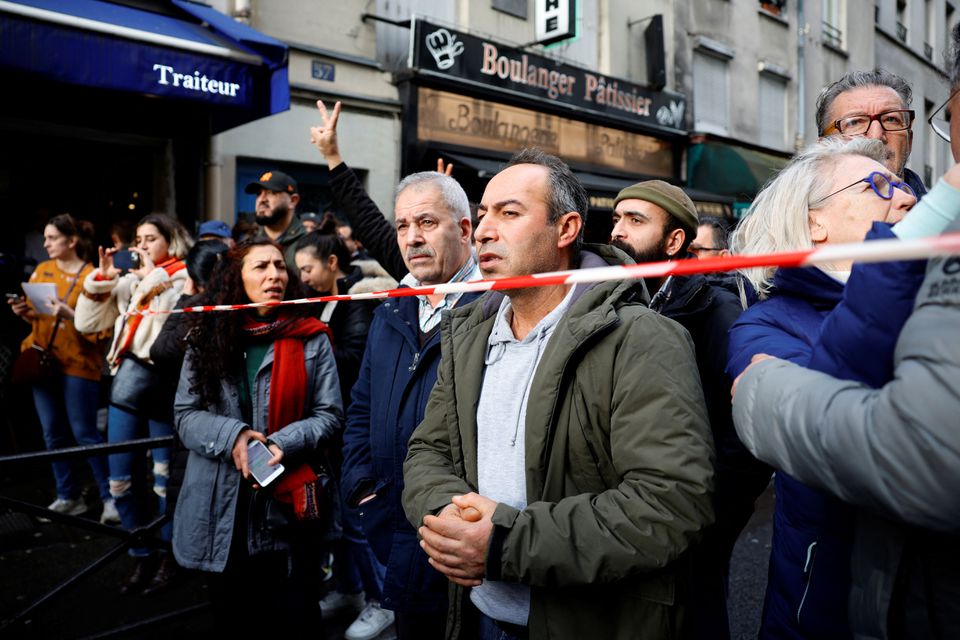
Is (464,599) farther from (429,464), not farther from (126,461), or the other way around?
(126,461)

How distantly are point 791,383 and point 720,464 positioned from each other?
45.5 inches

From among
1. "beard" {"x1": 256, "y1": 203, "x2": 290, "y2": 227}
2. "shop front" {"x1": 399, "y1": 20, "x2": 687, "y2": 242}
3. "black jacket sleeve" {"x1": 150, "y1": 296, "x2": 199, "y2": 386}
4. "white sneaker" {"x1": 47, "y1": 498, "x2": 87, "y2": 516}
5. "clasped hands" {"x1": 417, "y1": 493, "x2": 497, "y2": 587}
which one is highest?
"shop front" {"x1": 399, "y1": 20, "x2": 687, "y2": 242}

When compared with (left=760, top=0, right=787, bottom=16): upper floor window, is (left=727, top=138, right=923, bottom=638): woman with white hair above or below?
below

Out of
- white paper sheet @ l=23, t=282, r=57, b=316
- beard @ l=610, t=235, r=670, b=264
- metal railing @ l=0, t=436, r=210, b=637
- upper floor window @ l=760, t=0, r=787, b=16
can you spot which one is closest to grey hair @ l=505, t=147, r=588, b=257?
beard @ l=610, t=235, r=670, b=264

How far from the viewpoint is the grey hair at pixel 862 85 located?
2.72 meters

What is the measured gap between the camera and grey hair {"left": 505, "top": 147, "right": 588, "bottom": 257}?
6.20ft

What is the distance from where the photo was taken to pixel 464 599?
5.87 ft

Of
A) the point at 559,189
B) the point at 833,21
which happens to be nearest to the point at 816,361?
the point at 559,189

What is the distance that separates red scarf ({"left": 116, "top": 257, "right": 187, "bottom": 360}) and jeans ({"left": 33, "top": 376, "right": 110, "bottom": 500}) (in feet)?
3.27

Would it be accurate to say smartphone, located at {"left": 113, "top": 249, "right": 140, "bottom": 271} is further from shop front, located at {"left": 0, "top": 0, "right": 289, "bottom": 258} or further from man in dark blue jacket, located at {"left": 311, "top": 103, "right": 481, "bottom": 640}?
man in dark blue jacket, located at {"left": 311, "top": 103, "right": 481, "bottom": 640}

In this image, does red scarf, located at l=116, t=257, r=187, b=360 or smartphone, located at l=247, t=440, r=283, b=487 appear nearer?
smartphone, located at l=247, t=440, r=283, b=487

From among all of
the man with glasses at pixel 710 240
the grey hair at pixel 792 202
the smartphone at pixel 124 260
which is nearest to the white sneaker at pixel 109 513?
the smartphone at pixel 124 260

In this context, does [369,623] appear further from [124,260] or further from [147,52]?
[147,52]

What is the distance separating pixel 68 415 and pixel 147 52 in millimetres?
2979
